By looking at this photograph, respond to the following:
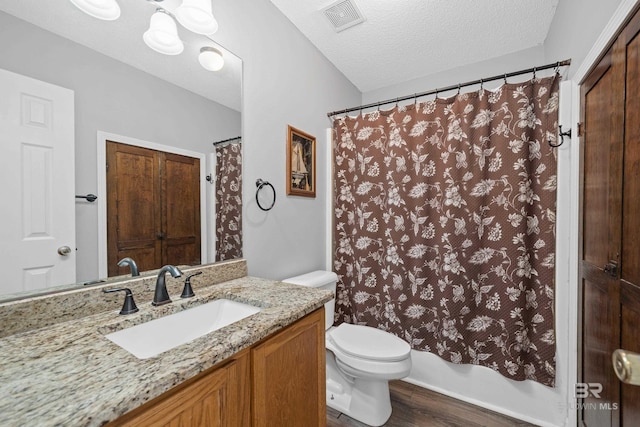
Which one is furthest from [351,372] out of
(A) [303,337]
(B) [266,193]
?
(B) [266,193]

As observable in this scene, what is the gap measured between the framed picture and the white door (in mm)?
1121

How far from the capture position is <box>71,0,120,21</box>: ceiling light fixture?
0.89 m

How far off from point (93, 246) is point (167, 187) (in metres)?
0.34

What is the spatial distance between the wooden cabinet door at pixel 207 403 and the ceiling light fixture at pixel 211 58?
1329 millimetres

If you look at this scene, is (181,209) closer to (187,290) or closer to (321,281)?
(187,290)

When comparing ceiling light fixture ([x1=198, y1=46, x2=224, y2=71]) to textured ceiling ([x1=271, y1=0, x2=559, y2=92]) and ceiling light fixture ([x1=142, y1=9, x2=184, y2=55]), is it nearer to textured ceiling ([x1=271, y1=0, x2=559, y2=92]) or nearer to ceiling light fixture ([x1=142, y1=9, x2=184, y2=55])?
ceiling light fixture ([x1=142, y1=9, x2=184, y2=55])

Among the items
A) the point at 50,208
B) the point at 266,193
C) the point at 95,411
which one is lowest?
the point at 95,411

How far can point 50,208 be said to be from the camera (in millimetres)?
822

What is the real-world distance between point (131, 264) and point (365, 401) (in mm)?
1457

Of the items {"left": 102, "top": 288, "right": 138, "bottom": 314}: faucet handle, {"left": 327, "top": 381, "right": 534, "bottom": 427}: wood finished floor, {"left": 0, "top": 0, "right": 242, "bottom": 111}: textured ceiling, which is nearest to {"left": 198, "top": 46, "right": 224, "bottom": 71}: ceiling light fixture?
{"left": 0, "top": 0, "right": 242, "bottom": 111}: textured ceiling

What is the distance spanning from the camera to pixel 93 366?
0.58 m

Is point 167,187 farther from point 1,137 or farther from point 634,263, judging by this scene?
point 634,263

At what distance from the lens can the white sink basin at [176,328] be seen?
2.74ft

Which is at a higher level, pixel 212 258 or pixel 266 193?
pixel 266 193
